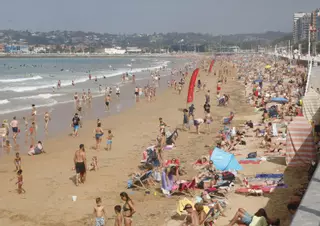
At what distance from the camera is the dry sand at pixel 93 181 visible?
8.96 m

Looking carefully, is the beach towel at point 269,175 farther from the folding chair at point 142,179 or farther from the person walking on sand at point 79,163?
the person walking on sand at point 79,163

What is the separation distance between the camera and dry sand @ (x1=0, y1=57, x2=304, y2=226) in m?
8.96

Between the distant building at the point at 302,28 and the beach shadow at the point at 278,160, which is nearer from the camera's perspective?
the beach shadow at the point at 278,160

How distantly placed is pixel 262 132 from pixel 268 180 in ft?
19.1

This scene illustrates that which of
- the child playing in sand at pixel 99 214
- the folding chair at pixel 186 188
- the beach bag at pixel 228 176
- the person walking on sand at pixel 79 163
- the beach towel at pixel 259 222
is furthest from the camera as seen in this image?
the person walking on sand at pixel 79 163

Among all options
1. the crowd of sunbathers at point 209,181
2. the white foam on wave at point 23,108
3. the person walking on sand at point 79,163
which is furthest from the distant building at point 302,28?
the person walking on sand at point 79,163

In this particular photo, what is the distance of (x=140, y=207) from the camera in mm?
9352

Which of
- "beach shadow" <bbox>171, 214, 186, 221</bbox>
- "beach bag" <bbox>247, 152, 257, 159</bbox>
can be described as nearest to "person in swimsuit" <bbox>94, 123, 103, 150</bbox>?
"beach bag" <bbox>247, 152, 257, 159</bbox>

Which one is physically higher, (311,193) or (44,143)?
(311,193)

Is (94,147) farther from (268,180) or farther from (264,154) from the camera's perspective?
(268,180)

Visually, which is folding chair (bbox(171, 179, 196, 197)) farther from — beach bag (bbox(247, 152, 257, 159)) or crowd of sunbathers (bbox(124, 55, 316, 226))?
beach bag (bbox(247, 152, 257, 159))

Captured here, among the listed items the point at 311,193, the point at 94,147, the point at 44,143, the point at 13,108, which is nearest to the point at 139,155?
the point at 94,147

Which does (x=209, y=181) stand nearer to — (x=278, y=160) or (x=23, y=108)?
(x=278, y=160)

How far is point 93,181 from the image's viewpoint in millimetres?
11305
